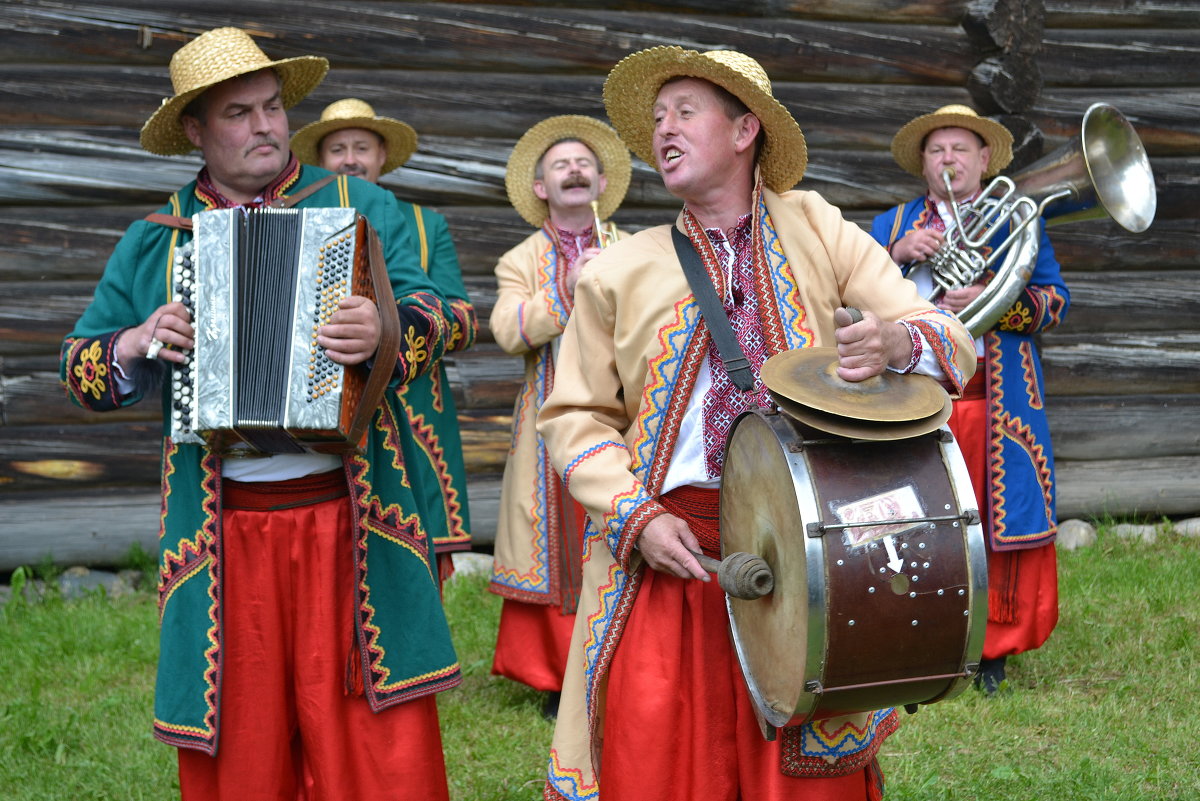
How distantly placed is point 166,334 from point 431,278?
1.65 m

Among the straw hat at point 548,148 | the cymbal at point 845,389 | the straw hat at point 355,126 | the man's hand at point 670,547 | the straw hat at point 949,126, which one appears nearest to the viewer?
the cymbal at point 845,389

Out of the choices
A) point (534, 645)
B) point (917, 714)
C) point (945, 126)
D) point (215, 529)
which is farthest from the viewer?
point (945, 126)

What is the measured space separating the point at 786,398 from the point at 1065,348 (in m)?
5.16

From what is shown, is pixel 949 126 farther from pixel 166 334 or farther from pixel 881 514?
pixel 166 334

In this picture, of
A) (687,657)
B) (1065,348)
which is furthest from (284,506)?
(1065,348)

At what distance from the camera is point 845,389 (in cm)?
226

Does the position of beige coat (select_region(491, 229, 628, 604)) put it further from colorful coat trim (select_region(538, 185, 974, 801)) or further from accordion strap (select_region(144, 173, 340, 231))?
colorful coat trim (select_region(538, 185, 974, 801))

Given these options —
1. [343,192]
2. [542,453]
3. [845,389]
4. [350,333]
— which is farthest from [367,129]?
[845,389]

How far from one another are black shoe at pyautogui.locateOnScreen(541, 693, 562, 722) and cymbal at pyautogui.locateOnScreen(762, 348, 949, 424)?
2.61m

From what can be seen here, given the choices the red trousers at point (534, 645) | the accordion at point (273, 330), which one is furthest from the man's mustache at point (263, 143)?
the red trousers at point (534, 645)

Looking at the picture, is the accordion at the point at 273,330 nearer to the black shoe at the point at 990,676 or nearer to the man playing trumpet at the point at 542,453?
the man playing trumpet at the point at 542,453

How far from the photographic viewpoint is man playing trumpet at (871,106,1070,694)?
4.68m

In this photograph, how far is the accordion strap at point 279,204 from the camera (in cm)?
303

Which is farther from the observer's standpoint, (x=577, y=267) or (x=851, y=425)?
(x=577, y=267)
